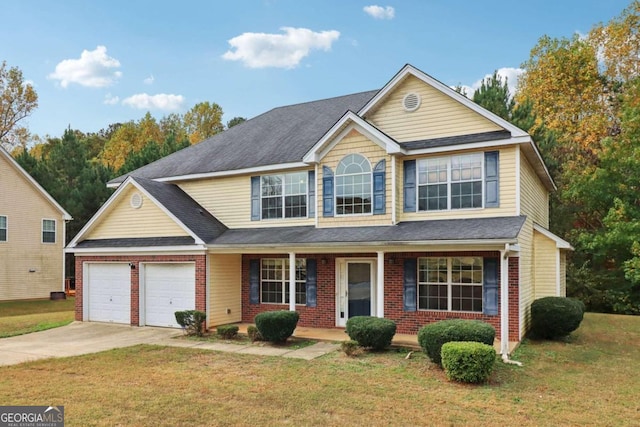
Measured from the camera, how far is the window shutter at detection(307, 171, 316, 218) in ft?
52.2

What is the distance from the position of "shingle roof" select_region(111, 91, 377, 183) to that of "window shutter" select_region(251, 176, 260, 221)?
1.90ft

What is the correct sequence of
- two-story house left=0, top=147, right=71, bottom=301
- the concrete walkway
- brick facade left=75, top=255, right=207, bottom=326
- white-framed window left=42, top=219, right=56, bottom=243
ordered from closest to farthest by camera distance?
the concrete walkway → brick facade left=75, top=255, right=207, bottom=326 → two-story house left=0, top=147, right=71, bottom=301 → white-framed window left=42, top=219, right=56, bottom=243

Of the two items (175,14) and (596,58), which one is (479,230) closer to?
(175,14)

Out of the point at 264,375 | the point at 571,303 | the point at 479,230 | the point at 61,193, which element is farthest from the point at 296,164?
the point at 61,193

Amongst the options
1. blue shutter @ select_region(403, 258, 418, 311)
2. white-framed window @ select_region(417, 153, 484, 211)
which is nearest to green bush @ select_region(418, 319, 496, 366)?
blue shutter @ select_region(403, 258, 418, 311)

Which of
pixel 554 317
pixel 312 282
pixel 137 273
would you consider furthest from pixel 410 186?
Result: pixel 137 273

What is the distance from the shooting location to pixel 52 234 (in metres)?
28.1

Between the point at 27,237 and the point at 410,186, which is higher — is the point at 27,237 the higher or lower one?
the lower one

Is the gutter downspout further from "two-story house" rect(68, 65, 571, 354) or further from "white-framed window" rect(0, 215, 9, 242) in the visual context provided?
"white-framed window" rect(0, 215, 9, 242)

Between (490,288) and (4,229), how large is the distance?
24191 millimetres

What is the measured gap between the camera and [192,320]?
47.3 ft

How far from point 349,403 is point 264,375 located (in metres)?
2.41

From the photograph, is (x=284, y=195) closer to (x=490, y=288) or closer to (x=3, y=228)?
(x=490, y=288)

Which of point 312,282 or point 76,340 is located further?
point 312,282
